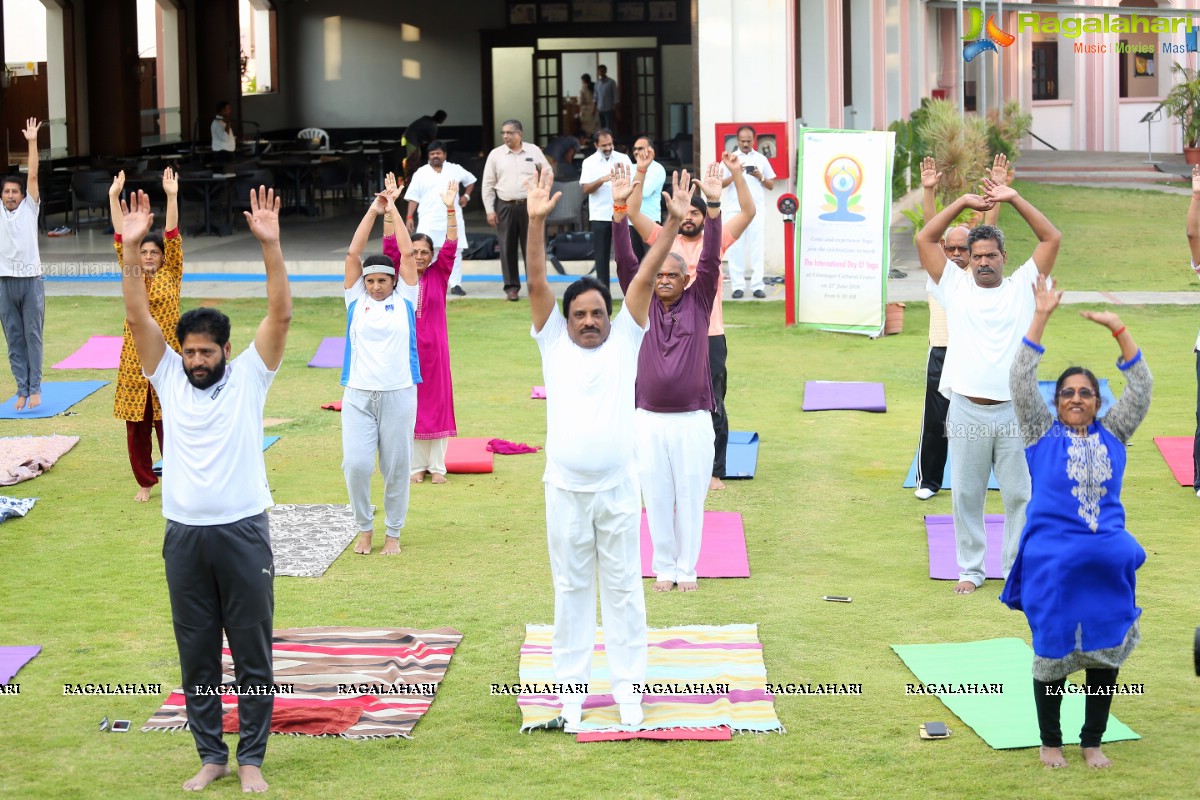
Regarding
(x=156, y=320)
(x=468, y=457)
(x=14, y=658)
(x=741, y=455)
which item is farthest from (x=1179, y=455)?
(x=14, y=658)

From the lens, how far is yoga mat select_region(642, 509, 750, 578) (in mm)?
7344

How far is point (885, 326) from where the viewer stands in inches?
555

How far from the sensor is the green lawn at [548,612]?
4.98 meters

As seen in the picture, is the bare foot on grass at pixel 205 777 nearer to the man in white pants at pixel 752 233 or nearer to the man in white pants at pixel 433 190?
the man in white pants at pixel 433 190

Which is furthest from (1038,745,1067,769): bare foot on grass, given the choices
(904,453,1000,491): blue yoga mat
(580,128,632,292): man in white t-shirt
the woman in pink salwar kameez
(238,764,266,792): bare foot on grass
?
(580,128,632,292): man in white t-shirt

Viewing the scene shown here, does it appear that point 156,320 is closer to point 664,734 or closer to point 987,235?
point 664,734

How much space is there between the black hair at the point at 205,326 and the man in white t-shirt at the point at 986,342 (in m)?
3.20

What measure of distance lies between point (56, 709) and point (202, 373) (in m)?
1.71

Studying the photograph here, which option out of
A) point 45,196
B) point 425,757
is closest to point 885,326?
point 425,757

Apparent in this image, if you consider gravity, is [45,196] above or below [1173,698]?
above

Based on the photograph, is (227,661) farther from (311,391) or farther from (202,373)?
(311,391)

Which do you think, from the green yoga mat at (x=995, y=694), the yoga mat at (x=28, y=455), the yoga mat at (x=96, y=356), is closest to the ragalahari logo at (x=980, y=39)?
the yoga mat at (x=96, y=356)

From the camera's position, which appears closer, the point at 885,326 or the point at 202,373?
the point at 202,373

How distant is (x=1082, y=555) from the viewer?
4.83 m
